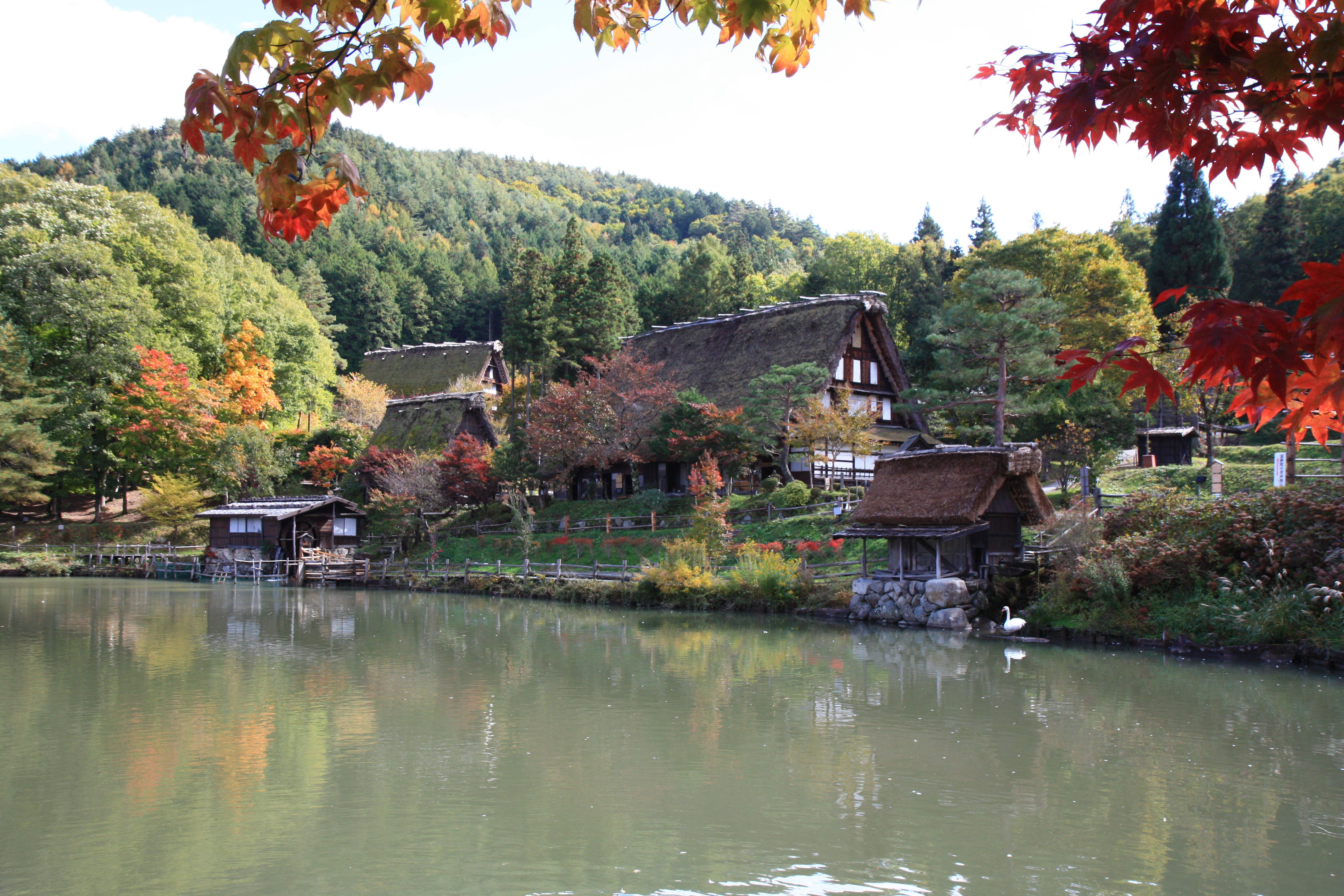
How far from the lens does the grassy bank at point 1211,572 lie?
14.1m

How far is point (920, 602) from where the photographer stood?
18562mm

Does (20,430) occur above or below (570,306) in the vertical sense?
Result: below

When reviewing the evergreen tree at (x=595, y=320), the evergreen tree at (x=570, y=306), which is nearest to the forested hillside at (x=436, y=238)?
the evergreen tree at (x=595, y=320)

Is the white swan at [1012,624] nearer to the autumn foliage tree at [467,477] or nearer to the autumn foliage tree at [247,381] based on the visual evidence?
the autumn foliage tree at [467,477]

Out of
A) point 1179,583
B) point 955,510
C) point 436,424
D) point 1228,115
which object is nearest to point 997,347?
point 955,510

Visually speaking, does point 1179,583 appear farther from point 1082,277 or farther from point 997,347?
point 1082,277

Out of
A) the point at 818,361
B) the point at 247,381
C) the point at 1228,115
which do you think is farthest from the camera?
the point at 247,381

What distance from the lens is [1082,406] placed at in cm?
2925

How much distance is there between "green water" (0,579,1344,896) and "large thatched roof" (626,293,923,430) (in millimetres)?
18217

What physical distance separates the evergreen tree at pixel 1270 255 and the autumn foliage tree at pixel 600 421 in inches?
952

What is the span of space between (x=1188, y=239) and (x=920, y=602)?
24.9 metres

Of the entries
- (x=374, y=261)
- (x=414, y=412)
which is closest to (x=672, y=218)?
(x=374, y=261)

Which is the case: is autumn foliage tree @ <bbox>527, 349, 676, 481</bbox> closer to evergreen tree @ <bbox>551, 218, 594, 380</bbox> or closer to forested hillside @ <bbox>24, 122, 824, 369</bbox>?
evergreen tree @ <bbox>551, 218, 594, 380</bbox>

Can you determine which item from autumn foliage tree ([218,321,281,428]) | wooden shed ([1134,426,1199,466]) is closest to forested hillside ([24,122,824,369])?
autumn foliage tree ([218,321,281,428])
